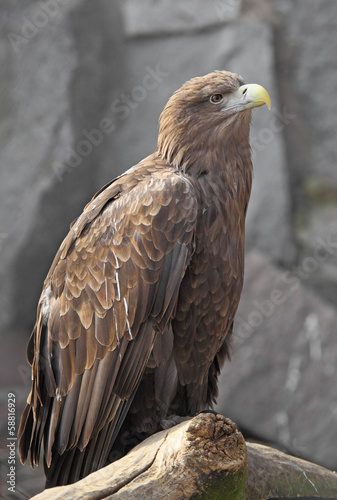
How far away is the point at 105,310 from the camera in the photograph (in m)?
2.24

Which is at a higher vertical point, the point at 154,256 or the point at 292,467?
the point at 154,256

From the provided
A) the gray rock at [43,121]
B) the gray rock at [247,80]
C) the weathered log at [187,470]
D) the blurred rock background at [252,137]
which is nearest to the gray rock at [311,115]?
the blurred rock background at [252,137]

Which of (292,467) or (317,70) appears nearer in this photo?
(292,467)

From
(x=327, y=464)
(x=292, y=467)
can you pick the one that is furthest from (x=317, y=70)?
(x=292, y=467)

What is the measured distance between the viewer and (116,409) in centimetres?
219

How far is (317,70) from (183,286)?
2559 millimetres

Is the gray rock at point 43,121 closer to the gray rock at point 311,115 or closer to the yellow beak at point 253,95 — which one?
the gray rock at point 311,115

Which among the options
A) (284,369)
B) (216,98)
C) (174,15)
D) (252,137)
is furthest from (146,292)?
(174,15)

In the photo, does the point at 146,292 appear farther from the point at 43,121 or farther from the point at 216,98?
the point at 43,121

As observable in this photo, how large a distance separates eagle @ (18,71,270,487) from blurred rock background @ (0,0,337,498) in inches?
71.6

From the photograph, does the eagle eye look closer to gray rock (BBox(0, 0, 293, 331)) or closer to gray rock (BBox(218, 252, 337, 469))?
gray rock (BBox(0, 0, 293, 331))

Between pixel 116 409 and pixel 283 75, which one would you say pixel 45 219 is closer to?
pixel 283 75

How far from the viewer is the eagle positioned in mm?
2172

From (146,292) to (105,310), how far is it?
0.17m
